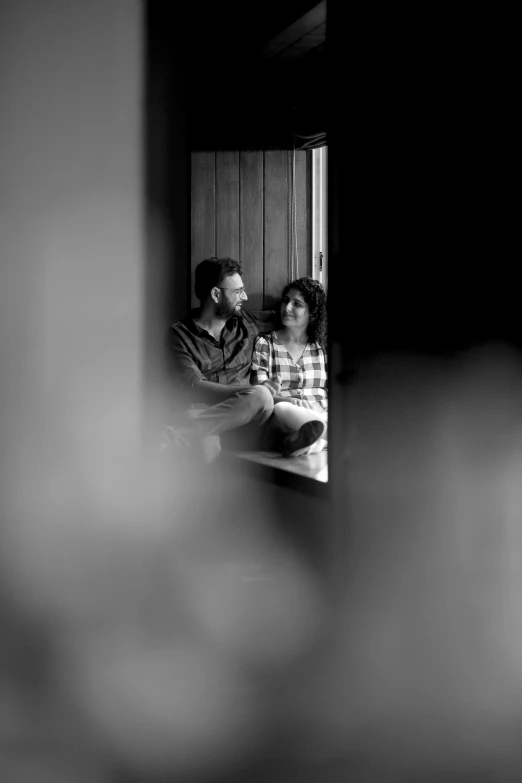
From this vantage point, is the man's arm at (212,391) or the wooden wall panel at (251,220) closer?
the man's arm at (212,391)

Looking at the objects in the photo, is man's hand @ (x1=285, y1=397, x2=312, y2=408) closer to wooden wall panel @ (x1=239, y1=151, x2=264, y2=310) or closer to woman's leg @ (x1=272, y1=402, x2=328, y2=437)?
woman's leg @ (x1=272, y1=402, x2=328, y2=437)

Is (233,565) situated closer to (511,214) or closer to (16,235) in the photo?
(16,235)

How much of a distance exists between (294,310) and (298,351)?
0.15 m

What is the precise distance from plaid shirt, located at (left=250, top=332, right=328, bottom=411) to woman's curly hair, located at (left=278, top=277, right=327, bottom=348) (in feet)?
0.28

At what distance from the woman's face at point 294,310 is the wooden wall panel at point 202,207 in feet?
1.08

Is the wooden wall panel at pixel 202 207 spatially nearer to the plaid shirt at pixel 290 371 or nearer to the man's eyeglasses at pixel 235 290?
the man's eyeglasses at pixel 235 290

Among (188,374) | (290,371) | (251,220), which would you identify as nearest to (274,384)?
(290,371)

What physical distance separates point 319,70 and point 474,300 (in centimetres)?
169

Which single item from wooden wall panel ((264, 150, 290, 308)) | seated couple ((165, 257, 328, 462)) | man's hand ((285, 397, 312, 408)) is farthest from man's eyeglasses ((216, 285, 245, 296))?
man's hand ((285, 397, 312, 408))

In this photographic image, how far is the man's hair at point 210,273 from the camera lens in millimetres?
3102

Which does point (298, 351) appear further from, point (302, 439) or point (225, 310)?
point (302, 439)

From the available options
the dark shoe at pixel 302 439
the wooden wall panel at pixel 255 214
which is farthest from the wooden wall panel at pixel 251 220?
the dark shoe at pixel 302 439

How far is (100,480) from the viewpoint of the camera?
2.73 metres

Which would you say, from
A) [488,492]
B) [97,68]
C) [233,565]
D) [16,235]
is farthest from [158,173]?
[488,492]
